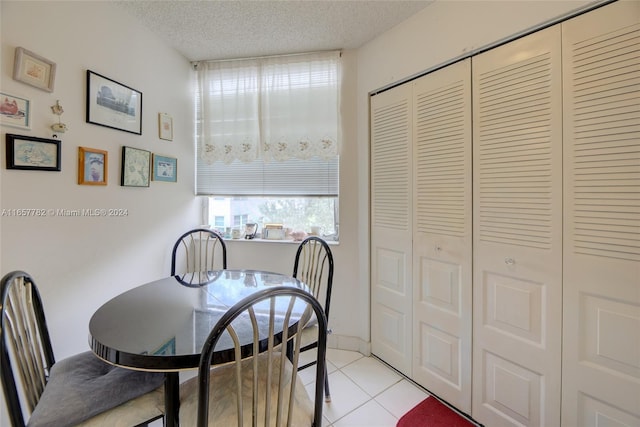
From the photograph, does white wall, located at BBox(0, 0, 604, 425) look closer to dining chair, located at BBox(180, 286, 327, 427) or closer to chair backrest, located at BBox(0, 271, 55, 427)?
chair backrest, located at BBox(0, 271, 55, 427)

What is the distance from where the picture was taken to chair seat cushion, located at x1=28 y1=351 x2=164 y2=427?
2.98 feet

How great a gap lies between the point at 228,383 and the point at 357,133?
1.90 meters

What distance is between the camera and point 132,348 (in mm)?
871

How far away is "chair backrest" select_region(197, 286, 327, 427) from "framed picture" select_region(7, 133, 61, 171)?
4.39 feet

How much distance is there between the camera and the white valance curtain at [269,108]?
227 cm

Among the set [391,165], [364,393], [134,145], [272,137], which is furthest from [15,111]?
[364,393]

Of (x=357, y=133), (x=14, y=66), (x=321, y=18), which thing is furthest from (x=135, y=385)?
(x=321, y=18)

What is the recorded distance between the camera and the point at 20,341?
0.99 m

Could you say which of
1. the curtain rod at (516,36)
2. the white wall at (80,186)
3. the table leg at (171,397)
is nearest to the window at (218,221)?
the white wall at (80,186)

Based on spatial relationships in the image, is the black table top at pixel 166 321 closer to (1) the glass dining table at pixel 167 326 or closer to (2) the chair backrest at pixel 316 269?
(1) the glass dining table at pixel 167 326

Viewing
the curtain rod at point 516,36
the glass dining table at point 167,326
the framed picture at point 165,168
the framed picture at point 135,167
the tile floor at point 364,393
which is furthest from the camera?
the framed picture at point 165,168

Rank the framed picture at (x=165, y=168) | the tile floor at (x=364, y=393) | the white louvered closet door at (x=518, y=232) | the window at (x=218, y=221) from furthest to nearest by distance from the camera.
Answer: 1. the window at (x=218, y=221)
2. the framed picture at (x=165, y=168)
3. the tile floor at (x=364, y=393)
4. the white louvered closet door at (x=518, y=232)

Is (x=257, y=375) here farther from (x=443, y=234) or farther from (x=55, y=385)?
(x=443, y=234)

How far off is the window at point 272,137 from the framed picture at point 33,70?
113 cm
